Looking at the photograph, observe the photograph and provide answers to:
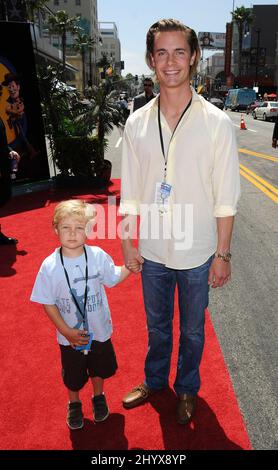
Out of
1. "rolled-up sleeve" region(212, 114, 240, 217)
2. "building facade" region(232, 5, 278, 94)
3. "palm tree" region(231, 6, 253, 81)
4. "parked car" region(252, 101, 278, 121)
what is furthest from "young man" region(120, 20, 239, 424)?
"building facade" region(232, 5, 278, 94)

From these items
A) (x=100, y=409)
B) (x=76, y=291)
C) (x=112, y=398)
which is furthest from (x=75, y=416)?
(x=76, y=291)

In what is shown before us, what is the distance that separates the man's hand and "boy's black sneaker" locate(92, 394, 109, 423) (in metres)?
1.16

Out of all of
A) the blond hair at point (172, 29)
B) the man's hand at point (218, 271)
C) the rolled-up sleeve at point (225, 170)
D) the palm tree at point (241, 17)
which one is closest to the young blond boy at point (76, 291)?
the man's hand at point (218, 271)

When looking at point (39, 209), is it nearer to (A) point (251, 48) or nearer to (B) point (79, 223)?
(B) point (79, 223)

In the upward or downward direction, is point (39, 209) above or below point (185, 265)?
below

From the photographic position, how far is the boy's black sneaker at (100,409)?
110 inches

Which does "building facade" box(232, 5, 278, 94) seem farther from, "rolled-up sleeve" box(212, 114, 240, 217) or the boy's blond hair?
the boy's blond hair

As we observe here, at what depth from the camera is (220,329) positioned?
396cm

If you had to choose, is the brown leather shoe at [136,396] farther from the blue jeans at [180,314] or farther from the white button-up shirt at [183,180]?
the white button-up shirt at [183,180]

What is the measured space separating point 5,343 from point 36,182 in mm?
6667

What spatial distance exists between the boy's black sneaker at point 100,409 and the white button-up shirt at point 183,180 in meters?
1.08

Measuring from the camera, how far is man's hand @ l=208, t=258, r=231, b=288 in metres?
2.41

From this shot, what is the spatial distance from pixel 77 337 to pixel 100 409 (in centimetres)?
72

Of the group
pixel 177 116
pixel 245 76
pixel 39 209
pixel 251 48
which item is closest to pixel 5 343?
pixel 177 116
